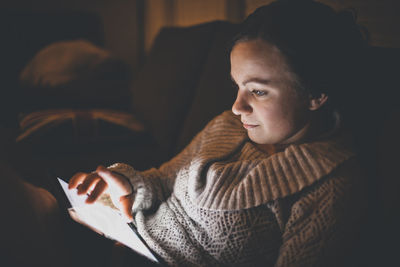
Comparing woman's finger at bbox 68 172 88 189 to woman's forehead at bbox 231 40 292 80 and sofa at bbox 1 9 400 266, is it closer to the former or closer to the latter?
sofa at bbox 1 9 400 266

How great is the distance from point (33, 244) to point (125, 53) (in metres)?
2.85

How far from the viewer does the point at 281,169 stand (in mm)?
651

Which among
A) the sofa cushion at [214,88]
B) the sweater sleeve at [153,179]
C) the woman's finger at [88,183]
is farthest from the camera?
the sofa cushion at [214,88]

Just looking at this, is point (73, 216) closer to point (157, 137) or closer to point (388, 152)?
point (388, 152)

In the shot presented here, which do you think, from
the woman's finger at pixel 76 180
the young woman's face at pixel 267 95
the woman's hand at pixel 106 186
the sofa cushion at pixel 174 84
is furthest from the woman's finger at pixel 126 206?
the sofa cushion at pixel 174 84

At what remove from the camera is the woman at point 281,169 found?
583 mm

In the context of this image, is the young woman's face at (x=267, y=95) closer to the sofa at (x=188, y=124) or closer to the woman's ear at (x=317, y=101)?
the woman's ear at (x=317, y=101)

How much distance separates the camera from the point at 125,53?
3123 mm

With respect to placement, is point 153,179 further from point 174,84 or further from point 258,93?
point 174,84

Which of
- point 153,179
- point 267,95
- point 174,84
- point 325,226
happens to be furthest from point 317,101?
point 174,84

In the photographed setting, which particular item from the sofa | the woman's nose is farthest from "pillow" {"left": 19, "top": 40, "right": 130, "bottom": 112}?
the woman's nose

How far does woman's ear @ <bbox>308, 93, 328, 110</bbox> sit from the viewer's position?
0.64 m

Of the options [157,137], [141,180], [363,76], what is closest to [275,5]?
[363,76]

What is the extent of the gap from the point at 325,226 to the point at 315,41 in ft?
1.11
